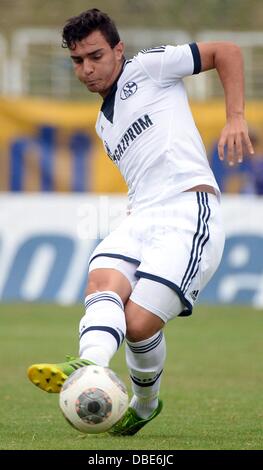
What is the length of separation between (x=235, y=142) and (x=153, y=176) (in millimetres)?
573

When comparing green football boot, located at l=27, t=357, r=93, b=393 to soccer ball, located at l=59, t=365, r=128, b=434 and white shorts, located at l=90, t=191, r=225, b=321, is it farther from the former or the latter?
white shorts, located at l=90, t=191, r=225, b=321

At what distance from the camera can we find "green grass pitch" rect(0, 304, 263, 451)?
685cm

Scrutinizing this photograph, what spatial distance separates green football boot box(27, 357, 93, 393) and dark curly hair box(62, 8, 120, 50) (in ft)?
6.20

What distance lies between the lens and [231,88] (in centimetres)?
662

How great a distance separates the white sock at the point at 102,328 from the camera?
6.01 metres

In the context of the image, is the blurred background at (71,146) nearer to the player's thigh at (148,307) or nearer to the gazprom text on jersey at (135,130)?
the gazprom text on jersey at (135,130)

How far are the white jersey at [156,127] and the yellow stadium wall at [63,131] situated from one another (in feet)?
42.7

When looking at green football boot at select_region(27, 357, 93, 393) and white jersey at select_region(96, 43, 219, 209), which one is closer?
green football boot at select_region(27, 357, 93, 393)

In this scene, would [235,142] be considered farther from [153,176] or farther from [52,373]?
[52,373]

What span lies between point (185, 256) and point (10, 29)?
19.3m

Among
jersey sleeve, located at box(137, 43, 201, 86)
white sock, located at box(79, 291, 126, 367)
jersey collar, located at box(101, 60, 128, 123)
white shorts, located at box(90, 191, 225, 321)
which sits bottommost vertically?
white sock, located at box(79, 291, 126, 367)

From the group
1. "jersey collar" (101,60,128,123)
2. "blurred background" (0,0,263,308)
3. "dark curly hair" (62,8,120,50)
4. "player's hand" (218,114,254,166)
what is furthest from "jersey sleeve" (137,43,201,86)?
"blurred background" (0,0,263,308)

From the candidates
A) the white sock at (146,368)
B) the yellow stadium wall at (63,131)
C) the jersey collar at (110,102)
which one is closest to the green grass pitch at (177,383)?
the white sock at (146,368)

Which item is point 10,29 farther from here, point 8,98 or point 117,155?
point 117,155
